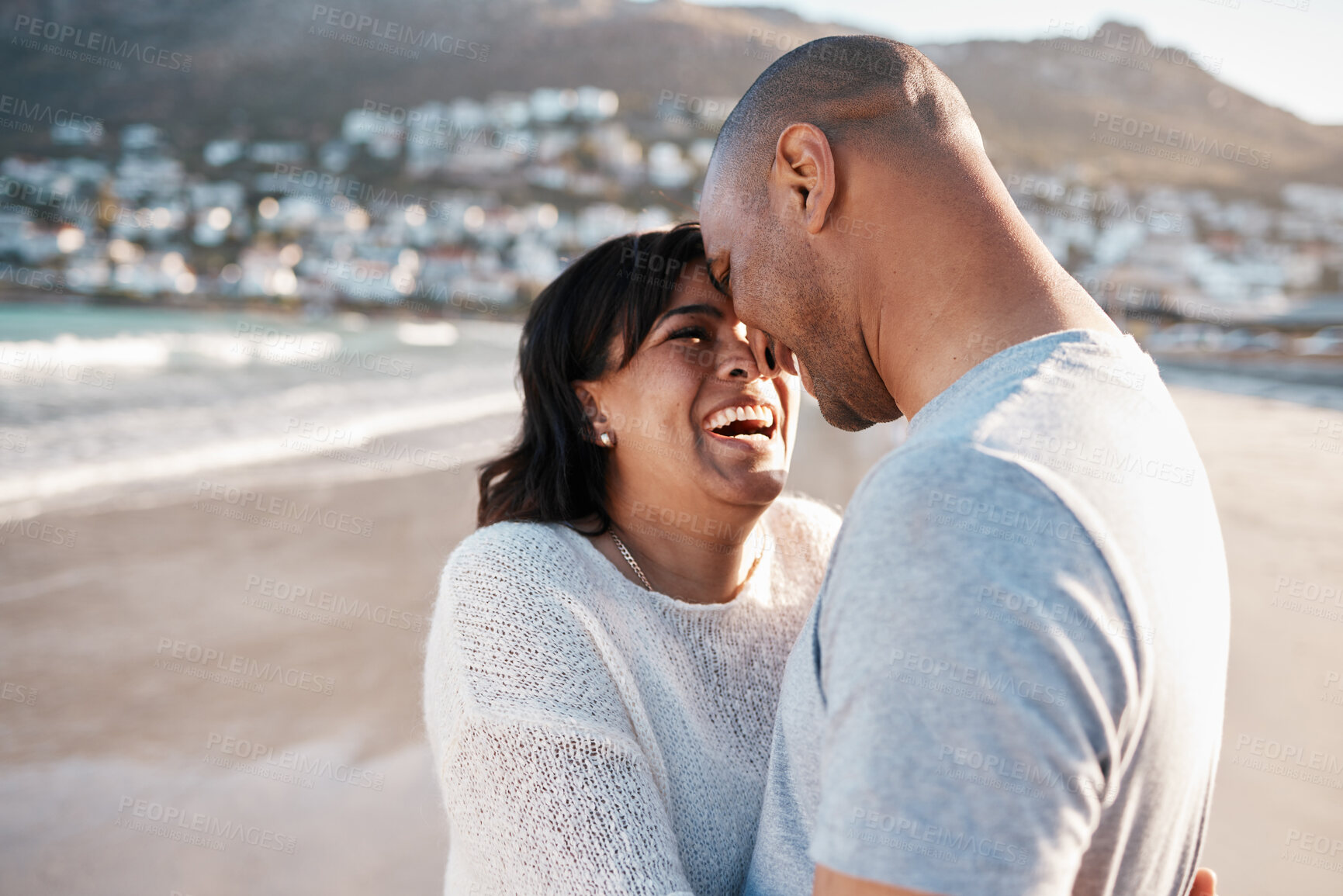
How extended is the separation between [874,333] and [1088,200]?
2562 inches

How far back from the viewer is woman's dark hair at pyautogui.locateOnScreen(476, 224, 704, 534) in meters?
2.46

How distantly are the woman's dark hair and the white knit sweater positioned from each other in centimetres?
28

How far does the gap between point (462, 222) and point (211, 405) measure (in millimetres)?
Result: 68414

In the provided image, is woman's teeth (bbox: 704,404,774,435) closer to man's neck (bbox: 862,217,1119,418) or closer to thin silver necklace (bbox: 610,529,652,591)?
thin silver necklace (bbox: 610,529,652,591)

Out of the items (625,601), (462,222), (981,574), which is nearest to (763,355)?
(625,601)

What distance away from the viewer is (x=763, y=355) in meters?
2.40

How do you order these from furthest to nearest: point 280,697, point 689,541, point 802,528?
point 280,697 → point 802,528 → point 689,541

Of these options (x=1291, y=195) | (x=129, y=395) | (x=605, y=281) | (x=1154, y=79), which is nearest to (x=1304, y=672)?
(x=605, y=281)

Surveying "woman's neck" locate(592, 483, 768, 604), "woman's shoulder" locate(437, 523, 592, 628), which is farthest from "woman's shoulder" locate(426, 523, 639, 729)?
"woman's neck" locate(592, 483, 768, 604)

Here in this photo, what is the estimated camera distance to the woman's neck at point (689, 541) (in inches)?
94.3

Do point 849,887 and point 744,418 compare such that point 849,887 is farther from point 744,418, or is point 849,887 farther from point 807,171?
point 744,418

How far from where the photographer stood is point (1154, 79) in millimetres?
66750

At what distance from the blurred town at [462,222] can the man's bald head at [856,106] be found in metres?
25.0

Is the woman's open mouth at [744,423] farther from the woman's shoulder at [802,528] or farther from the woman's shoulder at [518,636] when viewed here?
the woman's shoulder at [518,636]
